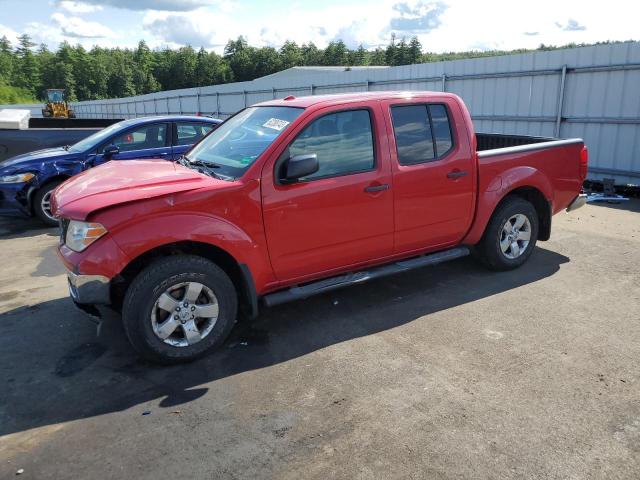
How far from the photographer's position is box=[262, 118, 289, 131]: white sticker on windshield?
408cm

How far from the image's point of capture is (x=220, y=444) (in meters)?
2.87

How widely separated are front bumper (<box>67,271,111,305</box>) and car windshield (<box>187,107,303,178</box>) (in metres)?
1.19

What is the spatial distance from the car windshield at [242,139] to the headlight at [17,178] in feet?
14.1

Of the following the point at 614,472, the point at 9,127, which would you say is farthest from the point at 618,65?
the point at 9,127

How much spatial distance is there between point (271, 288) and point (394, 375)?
1.22 metres

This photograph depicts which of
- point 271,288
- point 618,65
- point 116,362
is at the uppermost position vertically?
point 618,65

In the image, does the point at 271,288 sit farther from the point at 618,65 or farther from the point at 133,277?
the point at 618,65

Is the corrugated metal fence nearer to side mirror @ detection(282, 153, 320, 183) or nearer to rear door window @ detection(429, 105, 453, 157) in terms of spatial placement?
rear door window @ detection(429, 105, 453, 157)

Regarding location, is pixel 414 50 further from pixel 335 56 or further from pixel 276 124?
pixel 276 124

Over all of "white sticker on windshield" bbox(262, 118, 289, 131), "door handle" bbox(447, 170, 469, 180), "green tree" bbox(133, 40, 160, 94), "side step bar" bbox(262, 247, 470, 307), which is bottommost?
"side step bar" bbox(262, 247, 470, 307)

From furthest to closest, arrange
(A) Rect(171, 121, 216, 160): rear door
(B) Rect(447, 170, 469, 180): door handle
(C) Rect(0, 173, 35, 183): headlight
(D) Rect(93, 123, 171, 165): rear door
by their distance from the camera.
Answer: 1. (A) Rect(171, 121, 216, 160): rear door
2. (D) Rect(93, 123, 171, 165): rear door
3. (C) Rect(0, 173, 35, 183): headlight
4. (B) Rect(447, 170, 469, 180): door handle

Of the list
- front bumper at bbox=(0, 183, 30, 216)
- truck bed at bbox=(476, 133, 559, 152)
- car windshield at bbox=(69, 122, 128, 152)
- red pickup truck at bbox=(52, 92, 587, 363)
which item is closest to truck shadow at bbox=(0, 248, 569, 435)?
red pickup truck at bbox=(52, 92, 587, 363)

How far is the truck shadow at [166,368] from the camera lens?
3326 mm

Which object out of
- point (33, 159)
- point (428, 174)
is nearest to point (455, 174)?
point (428, 174)
